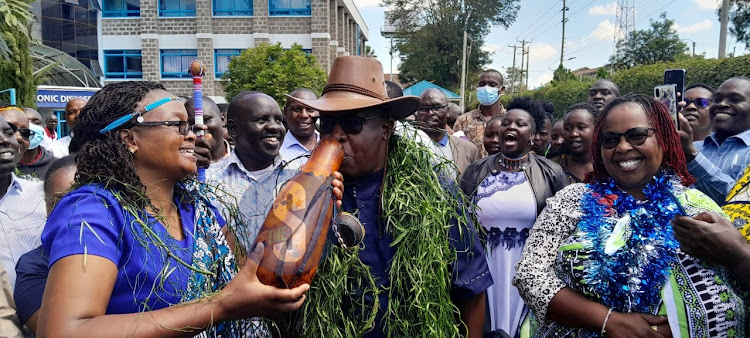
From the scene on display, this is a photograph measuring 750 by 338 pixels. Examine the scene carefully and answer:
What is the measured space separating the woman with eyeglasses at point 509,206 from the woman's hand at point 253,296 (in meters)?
2.32

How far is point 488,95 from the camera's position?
7.15 meters

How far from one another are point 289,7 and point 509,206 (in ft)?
81.6

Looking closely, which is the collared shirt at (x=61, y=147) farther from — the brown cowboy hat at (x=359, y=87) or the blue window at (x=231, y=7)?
the blue window at (x=231, y=7)

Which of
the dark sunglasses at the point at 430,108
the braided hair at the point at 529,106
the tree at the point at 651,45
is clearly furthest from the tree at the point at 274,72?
the tree at the point at 651,45

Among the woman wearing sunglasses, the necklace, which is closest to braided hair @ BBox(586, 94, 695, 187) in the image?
the necklace

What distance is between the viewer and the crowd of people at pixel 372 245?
1.74 m

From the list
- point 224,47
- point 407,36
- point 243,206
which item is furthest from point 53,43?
point 243,206

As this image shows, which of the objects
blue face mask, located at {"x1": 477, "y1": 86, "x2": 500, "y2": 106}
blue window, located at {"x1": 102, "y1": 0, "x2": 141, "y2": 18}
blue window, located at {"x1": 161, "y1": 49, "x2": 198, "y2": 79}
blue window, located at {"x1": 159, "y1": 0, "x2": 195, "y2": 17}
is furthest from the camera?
blue window, located at {"x1": 102, "y1": 0, "x2": 141, "y2": 18}

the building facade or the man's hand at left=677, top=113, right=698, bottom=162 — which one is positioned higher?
the building facade

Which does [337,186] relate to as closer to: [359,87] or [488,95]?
[359,87]

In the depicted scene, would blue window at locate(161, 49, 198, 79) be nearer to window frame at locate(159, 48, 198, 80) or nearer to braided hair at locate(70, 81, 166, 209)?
window frame at locate(159, 48, 198, 80)

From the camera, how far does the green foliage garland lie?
2020 mm

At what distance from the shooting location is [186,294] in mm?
1913

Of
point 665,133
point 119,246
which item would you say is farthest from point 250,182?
point 665,133
